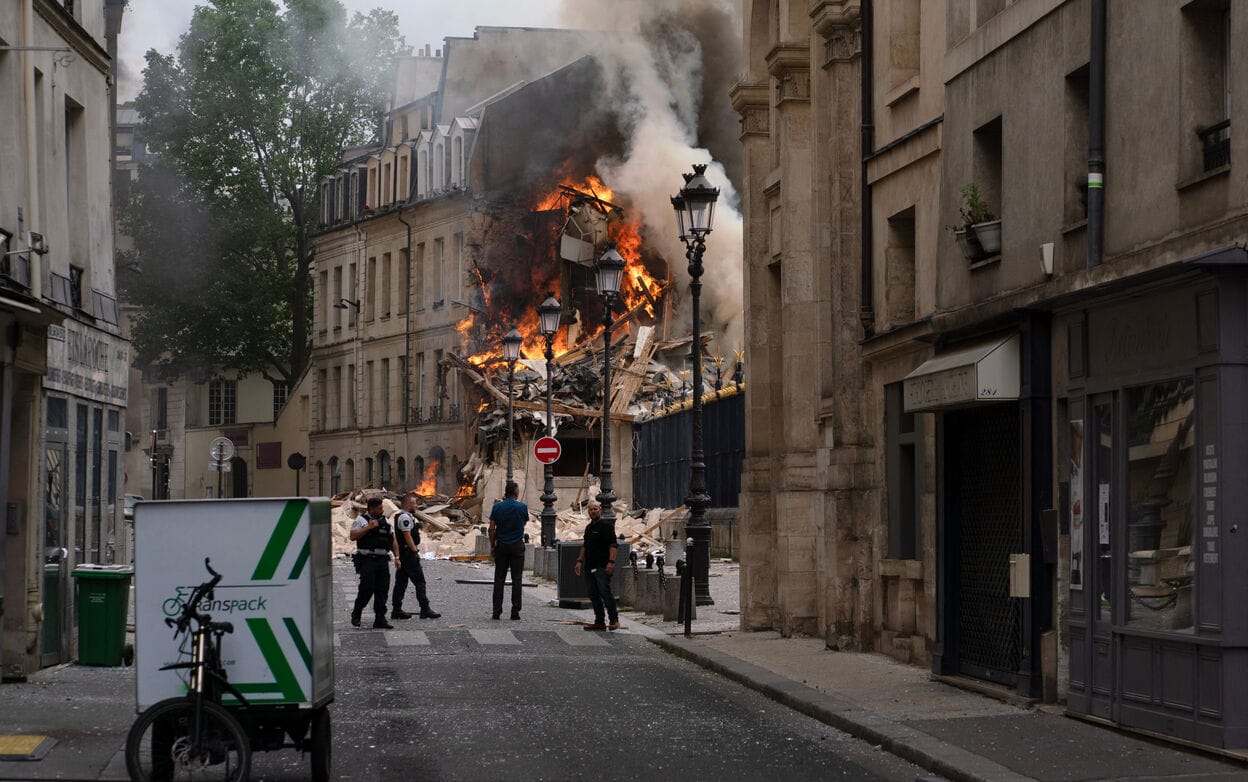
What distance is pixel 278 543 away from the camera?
1138 cm

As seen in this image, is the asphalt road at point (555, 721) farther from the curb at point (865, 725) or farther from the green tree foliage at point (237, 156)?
the green tree foliage at point (237, 156)

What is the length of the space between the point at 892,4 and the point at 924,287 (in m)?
3.02

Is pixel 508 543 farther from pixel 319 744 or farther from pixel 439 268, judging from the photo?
pixel 439 268

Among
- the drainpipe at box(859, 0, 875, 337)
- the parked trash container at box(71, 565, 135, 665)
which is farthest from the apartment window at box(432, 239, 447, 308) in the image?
the parked trash container at box(71, 565, 135, 665)

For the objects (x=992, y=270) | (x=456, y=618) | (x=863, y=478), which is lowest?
(x=456, y=618)

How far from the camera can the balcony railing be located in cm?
1269

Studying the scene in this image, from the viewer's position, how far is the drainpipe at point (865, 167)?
2088 centimetres

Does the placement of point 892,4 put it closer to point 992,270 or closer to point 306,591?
point 992,270

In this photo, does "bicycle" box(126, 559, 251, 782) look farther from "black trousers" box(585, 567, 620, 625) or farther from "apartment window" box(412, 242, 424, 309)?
"apartment window" box(412, 242, 424, 309)

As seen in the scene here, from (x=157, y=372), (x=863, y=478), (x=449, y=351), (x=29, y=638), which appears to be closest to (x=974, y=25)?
(x=863, y=478)

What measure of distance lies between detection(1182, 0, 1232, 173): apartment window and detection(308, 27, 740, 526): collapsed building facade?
41.1 meters

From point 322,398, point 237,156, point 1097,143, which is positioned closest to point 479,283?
point 237,156

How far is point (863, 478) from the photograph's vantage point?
20.8 m

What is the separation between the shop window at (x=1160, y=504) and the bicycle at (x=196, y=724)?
5815 millimetres
